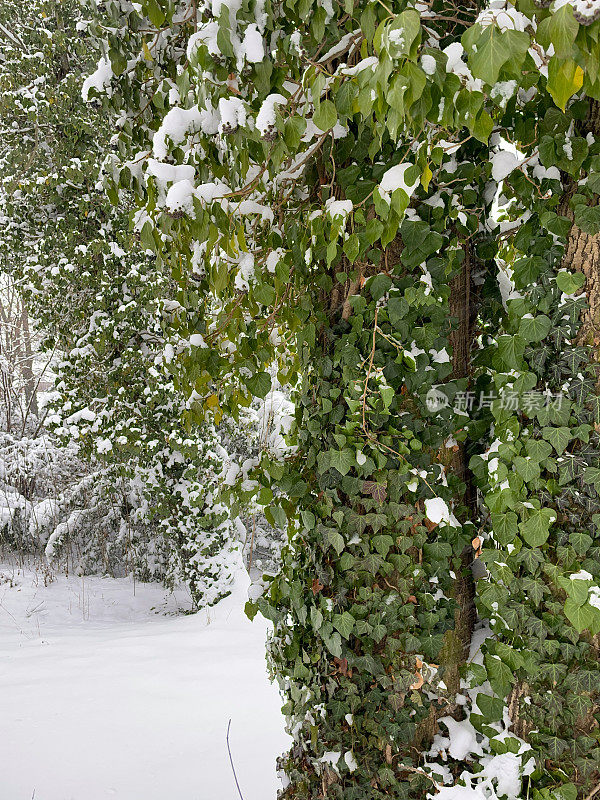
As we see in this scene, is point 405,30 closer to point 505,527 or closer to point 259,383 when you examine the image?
point 259,383

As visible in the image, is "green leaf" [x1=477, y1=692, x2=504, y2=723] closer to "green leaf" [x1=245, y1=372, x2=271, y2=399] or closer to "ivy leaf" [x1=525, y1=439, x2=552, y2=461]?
"ivy leaf" [x1=525, y1=439, x2=552, y2=461]

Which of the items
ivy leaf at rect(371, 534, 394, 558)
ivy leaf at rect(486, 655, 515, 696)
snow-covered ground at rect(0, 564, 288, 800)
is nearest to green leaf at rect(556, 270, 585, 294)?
ivy leaf at rect(371, 534, 394, 558)

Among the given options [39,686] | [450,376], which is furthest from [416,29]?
[39,686]

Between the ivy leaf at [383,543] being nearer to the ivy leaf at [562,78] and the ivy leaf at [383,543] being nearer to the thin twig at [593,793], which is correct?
the thin twig at [593,793]

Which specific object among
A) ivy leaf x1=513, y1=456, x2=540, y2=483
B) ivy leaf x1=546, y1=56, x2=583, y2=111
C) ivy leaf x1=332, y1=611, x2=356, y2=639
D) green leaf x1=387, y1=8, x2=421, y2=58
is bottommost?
ivy leaf x1=332, y1=611, x2=356, y2=639

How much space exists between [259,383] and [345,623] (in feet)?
2.81

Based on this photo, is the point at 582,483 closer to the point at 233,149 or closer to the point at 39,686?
the point at 233,149

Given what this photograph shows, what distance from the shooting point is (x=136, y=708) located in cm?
379

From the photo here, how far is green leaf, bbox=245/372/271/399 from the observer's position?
2164mm

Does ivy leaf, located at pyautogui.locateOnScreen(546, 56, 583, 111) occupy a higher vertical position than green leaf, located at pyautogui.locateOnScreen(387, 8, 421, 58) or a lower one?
lower

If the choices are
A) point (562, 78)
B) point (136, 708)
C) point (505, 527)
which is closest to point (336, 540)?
point (505, 527)

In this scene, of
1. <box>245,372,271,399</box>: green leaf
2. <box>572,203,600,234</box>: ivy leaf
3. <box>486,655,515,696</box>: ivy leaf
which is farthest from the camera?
<box>245,372,271,399</box>: green leaf

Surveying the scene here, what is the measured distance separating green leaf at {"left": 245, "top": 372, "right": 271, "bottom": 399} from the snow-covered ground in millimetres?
2071

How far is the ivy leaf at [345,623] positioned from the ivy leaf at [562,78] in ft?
5.17
